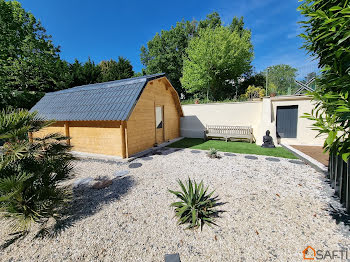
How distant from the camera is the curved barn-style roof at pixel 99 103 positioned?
714 centimetres

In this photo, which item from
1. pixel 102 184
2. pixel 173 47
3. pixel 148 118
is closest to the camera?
pixel 102 184

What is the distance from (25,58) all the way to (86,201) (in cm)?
2192

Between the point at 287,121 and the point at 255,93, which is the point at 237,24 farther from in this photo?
the point at 287,121

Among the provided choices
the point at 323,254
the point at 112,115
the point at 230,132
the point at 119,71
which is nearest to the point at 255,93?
the point at 230,132

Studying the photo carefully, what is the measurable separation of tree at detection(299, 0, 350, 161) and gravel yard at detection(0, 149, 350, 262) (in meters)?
1.70

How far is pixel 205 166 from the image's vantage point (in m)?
6.24

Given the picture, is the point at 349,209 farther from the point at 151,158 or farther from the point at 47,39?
the point at 47,39

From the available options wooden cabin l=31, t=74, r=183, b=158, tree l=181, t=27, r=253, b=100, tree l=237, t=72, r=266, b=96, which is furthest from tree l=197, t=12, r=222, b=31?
wooden cabin l=31, t=74, r=183, b=158

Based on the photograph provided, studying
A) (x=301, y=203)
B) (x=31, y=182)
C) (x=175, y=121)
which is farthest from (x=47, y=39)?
(x=301, y=203)

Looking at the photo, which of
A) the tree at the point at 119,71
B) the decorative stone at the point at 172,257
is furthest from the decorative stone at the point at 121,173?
the tree at the point at 119,71

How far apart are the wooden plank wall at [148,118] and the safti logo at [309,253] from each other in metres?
6.66

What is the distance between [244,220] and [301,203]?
66.7 inches

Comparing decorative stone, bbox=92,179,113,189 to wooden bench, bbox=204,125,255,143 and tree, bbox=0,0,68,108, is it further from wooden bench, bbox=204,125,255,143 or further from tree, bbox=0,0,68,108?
tree, bbox=0,0,68,108

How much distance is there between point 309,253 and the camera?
7.63 ft
